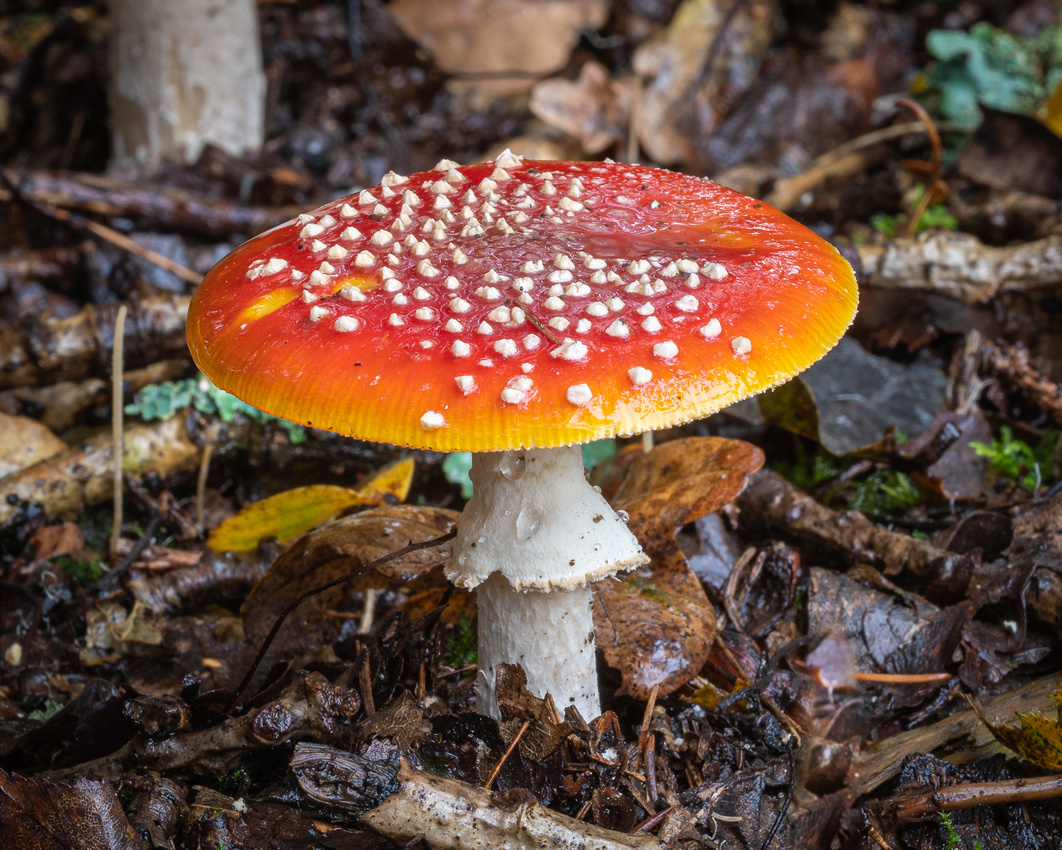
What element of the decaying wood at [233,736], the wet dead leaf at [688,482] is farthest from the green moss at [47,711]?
the wet dead leaf at [688,482]

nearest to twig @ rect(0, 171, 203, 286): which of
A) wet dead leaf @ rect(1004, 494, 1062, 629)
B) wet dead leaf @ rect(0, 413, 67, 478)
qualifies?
wet dead leaf @ rect(0, 413, 67, 478)

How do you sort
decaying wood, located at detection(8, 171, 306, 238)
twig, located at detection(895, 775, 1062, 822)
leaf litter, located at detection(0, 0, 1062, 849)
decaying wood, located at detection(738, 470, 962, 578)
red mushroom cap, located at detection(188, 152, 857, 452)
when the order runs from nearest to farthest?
red mushroom cap, located at detection(188, 152, 857, 452) → twig, located at detection(895, 775, 1062, 822) → leaf litter, located at detection(0, 0, 1062, 849) → decaying wood, located at detection(738, 470, 962, 578) → decaying wood, located at detection(8, 171, 306, 238)

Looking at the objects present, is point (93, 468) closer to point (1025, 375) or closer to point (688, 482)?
point (688, 482)

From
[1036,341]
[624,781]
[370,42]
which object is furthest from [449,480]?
[370,42]

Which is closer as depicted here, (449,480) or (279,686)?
(279,686)

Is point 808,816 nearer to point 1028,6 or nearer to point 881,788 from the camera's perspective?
point 881,788

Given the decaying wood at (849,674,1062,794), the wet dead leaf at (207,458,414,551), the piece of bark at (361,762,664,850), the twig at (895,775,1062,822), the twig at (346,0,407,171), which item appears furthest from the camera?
the twig at (346,0,407,171)

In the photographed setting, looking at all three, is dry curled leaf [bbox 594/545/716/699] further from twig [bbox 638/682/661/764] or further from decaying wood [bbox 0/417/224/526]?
decaying wood [bbox 0/417/224/526]

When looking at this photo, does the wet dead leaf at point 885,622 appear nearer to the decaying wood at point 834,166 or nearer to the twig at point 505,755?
the twig at point 505,755
